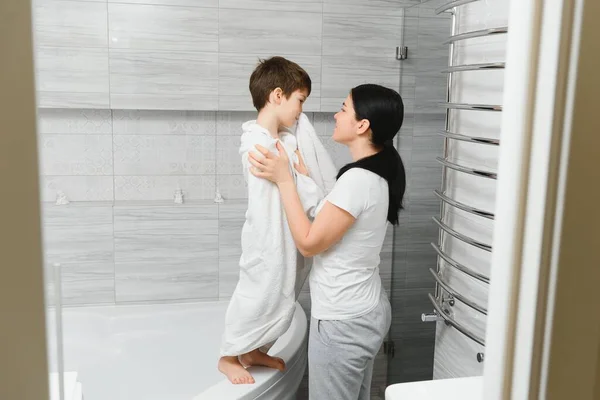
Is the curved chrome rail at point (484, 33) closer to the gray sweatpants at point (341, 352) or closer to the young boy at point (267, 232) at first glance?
the young boy at point (267, 232)

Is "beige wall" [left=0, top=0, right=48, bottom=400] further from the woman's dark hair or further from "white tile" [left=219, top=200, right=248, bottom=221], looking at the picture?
Answer: "white tile" [left=219, top=200, right=248, bottom=221]

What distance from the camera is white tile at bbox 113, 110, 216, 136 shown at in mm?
3340

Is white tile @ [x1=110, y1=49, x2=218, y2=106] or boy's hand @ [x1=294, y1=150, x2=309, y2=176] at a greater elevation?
white tile @ [x1=110, y1=49, x2=218, y2=106]

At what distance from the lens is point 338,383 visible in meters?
2.08

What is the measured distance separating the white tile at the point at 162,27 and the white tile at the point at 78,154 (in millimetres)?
521

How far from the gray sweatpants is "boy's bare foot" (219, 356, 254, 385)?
0.36 meters

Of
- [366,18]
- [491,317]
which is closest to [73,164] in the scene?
[366,18]

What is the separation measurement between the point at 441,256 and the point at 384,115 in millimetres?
482

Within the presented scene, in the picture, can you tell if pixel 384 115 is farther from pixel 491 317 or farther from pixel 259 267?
pixel 491 317

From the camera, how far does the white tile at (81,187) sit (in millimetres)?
3319

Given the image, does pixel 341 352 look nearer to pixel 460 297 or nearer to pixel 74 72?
pixel 460 297

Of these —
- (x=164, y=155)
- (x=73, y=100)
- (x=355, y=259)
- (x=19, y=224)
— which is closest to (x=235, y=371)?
(x=355, y=259)

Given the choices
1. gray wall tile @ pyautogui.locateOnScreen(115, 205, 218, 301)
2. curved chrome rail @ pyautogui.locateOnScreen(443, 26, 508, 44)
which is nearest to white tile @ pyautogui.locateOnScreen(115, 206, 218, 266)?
gray wall tile @ pyautogui.locateOnScreen(115, 205, 218, 301)

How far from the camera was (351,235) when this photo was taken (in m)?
2.06
